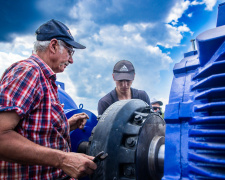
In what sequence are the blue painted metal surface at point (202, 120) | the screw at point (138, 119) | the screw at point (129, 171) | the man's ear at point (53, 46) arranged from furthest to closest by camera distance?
1. the man's ear at point (53, 46)
2. the screw at point (138, 119)
3. the screw at point (129, 171)
4. the blue painted metal surface at point (202, 120)

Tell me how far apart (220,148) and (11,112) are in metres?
1.08

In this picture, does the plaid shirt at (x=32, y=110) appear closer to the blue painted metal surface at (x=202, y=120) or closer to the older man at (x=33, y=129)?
the older man at (x=33, y=129)

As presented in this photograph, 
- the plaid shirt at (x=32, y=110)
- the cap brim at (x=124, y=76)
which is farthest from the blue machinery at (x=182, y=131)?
the cap brim at (x=124, y=76)

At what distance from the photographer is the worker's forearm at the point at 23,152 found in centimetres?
116

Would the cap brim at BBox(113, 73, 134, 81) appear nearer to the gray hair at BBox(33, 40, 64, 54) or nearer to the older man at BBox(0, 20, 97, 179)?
the gray hair at BBox(33, 40, 64, 54)

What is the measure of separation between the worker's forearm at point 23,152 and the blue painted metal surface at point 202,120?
65 cm

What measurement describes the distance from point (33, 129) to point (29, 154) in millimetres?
193

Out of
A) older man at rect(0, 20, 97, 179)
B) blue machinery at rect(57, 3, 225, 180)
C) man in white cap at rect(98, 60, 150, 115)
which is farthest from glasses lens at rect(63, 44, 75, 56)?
man in white cap at rect(98, 60, 150, 115)

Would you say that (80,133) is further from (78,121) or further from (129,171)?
(129,171)

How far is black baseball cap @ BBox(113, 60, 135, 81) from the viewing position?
364 centimetres

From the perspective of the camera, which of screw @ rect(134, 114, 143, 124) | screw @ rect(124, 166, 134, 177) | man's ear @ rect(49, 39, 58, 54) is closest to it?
screw @ rect(124, 166, 134, 177)

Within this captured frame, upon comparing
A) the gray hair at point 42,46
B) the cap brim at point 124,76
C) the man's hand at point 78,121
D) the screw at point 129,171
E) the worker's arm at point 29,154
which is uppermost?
the cap brim at point 124,76

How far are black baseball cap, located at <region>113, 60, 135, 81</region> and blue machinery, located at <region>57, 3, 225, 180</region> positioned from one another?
6.93 ft

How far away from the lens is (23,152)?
3.86 feet
